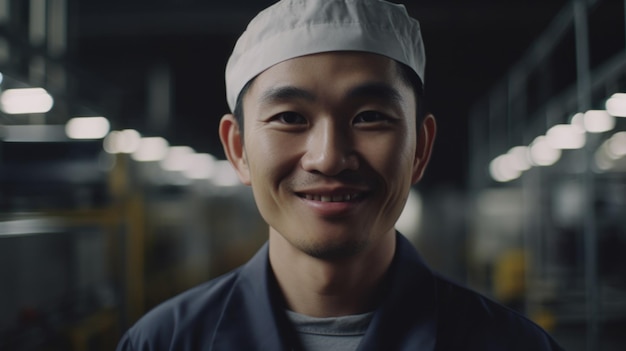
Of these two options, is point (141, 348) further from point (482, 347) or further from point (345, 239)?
point (482, 347)

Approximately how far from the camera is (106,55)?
6.84 meters

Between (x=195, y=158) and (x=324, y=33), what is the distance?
6.17 m

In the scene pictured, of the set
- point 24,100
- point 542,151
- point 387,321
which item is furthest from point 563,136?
point 387,321

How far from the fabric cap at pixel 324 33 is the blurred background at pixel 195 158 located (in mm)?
1010

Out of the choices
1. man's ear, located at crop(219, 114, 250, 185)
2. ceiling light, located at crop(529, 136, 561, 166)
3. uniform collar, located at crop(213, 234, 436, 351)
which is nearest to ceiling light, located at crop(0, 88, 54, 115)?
man's ear, located at crop(219, 114, 250, 185)

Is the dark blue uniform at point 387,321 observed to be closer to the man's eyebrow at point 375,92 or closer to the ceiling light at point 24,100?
the man's eyebrow at point 375,92

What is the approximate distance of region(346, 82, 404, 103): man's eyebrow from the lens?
79 centimetres

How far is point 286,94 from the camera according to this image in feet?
2.64

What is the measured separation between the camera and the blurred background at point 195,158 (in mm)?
2490

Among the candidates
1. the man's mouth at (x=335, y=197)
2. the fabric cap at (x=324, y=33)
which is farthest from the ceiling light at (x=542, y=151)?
the man's mouth at (x=335, y=197)

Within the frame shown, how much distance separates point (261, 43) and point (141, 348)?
1.78ft

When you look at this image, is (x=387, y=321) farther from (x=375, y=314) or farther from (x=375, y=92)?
(x=375, y=92)

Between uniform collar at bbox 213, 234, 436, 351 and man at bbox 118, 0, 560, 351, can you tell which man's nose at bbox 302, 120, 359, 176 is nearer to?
man at bbox 118, 0, 560, 351

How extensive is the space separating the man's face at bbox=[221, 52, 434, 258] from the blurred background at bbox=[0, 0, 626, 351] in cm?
110
